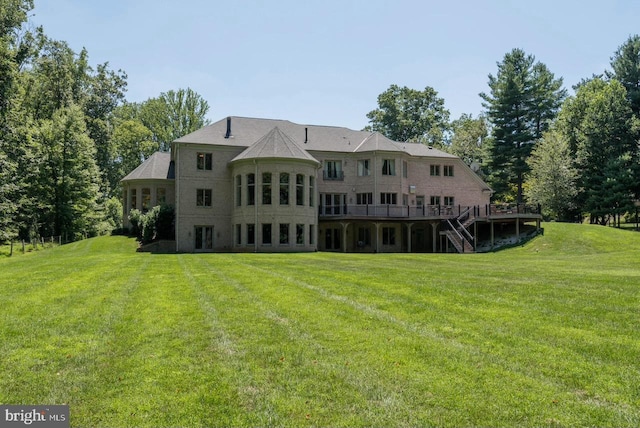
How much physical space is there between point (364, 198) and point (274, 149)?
31.7 ft

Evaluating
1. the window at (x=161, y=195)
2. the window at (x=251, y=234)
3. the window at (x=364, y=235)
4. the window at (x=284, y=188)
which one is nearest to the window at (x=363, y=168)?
the window at (x=364, y=235)

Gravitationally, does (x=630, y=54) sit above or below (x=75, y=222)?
above

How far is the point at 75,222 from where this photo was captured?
A: 47.6 m

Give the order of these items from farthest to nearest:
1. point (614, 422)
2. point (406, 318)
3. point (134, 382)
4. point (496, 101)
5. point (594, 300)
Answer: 1. point (496, 101)
2. point (594, 300)
3. point (406, 318)
4. point (134, 382)
5. point (614, 422)

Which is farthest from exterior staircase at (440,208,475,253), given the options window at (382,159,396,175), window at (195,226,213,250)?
window at (195,226,213,250)

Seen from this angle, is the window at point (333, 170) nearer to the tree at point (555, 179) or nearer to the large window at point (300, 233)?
the large window at point (300, 233)

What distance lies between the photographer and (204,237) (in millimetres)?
36500

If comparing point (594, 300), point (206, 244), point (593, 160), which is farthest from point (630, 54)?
point (594, 300)

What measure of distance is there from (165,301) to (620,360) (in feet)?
28.0

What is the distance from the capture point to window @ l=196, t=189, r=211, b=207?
36344 mm

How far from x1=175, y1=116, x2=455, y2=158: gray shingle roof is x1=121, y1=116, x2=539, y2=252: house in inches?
3.5

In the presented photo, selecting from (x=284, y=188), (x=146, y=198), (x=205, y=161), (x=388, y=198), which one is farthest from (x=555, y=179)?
(x=146, y=198)

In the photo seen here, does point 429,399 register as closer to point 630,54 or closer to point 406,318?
point 406,318

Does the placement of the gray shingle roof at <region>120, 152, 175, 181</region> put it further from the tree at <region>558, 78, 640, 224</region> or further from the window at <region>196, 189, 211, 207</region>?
the tree at <region>558, 78, 640, 224</region>
